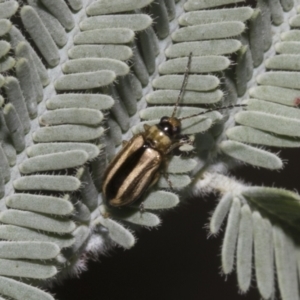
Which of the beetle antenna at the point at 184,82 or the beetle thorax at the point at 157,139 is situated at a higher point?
the beetle antenna at the point at 184,82

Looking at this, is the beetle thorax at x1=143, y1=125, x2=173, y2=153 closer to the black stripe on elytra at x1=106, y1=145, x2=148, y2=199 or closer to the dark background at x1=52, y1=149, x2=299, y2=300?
the black stripe on elytra at x1=106, y1=145, x2=148, y2=199

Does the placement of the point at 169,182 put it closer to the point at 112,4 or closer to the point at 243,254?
the point at 243,254

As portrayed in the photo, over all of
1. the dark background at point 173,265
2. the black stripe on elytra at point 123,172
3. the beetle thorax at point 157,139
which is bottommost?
the dark background at point 173,265

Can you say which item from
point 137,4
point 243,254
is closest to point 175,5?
point 137,4

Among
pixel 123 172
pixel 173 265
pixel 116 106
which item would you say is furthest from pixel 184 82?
pixel 173 265

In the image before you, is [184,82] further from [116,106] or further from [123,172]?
[123,172]

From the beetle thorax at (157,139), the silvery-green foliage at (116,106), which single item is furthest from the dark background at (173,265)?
the silvery-green foliage at (116,106)

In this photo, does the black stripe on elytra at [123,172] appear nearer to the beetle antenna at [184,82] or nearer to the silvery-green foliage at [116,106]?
the silvery-green foliage at [116,106]
